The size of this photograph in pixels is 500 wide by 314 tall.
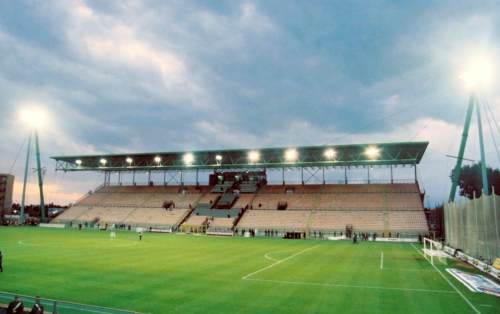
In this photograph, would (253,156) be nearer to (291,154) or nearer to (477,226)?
(291,154)

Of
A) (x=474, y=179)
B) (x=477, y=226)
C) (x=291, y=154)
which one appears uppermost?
(x=291, y=154)

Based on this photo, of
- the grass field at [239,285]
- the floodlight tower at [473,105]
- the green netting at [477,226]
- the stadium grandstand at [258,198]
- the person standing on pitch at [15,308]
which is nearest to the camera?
the person standing on pitch at [15,308]

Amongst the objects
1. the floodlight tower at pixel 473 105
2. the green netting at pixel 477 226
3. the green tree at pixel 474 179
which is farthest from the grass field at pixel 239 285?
the green tree at pixel 474 179

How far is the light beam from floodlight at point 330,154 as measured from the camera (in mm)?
63569

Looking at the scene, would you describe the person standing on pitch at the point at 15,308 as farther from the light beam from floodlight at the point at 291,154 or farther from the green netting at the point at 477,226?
the light beam from floodlight at the point at 291,154

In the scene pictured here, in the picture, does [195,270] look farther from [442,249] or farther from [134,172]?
[134,172]

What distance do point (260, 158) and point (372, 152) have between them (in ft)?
68.3

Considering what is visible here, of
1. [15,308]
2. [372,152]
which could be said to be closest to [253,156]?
[372,152]

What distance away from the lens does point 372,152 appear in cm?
6225

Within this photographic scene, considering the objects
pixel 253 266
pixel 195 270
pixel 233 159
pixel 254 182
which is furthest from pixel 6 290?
pixel 254 182

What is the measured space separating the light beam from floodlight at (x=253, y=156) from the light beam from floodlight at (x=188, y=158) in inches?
483

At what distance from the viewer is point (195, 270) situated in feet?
68.8

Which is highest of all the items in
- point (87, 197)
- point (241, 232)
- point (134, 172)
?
point (134, 172)

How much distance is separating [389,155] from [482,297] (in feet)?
167
